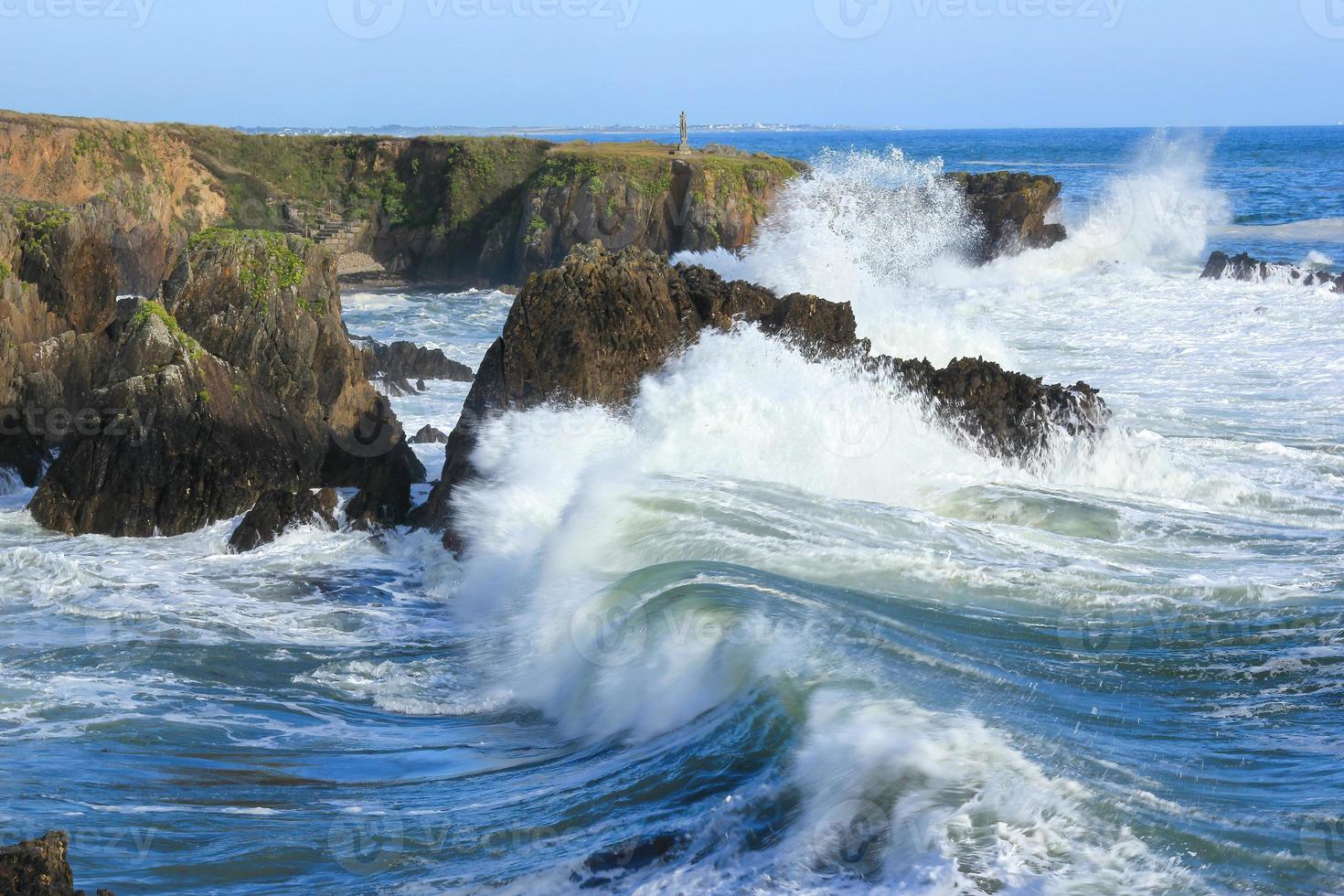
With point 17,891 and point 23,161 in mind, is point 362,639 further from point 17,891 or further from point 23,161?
point 23,161

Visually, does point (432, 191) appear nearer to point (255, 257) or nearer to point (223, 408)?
point (255, 257)

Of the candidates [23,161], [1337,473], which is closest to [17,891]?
[1337,473]

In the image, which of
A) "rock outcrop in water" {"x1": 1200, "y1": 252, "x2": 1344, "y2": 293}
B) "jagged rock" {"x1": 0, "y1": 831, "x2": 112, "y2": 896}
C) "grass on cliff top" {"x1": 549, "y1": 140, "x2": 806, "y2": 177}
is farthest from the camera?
"grass on cliff top" {"x1": 549, "y1": 140, "x2": 806, "y2": 177}

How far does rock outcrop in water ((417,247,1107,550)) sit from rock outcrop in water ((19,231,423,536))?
1447 mm

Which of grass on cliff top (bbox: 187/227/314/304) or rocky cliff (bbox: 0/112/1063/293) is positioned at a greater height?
rocky cliff (bbox: 0/112/1063/293)

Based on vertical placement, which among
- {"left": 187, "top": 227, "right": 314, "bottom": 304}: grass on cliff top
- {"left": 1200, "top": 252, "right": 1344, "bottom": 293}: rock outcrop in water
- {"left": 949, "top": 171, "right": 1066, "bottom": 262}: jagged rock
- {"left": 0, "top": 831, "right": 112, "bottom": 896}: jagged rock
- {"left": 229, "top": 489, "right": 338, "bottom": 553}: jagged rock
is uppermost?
{"left": 949, "top": 171, "right": 1066, "bottom": 262}: jagged rock

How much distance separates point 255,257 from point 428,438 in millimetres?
2867

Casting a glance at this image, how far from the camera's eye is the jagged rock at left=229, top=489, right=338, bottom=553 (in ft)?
35.8

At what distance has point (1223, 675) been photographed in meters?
7.02

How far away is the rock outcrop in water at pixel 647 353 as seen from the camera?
11.4 m

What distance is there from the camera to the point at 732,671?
6.75 meters

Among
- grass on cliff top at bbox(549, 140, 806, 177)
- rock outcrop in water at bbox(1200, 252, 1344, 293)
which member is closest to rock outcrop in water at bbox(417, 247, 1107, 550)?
rock outcrop in water at bbox(1200, 252, 1344, 293)

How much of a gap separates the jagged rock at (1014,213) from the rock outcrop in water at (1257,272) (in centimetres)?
575

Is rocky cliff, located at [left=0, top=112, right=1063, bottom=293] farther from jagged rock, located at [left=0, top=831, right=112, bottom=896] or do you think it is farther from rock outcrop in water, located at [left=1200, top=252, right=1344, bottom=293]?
jagged rock, located at [left=0, top=831, right=112, bottom=896]
